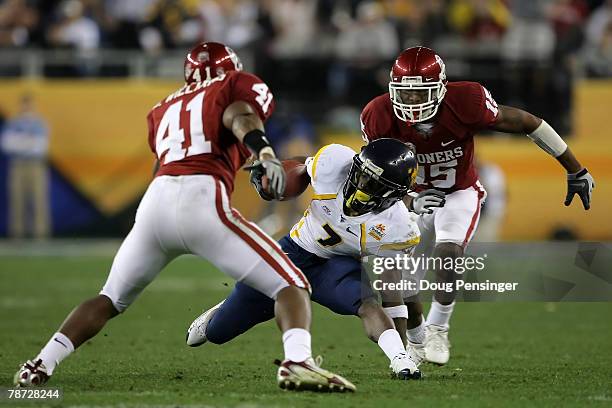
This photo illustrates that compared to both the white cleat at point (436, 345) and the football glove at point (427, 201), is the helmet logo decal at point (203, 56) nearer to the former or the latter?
the football glove at point (427, 201)

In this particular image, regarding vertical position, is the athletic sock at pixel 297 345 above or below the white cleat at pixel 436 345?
above

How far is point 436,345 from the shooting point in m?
6.67

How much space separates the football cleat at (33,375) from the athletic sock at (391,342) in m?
1.66

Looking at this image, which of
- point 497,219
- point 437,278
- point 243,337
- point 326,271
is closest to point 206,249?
point 326,271

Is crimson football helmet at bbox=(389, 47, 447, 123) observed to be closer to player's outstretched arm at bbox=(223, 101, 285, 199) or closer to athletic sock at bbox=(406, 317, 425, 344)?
athletic sock at bbox=(406, 317, 425, 344)

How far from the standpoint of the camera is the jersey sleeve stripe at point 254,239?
5.16m

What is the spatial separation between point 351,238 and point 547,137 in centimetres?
142

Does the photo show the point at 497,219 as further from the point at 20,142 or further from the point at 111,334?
the point at 111,334

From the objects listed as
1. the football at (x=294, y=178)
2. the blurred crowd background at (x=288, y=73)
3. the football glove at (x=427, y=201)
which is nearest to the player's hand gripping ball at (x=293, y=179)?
the football at (x=294, y=178)

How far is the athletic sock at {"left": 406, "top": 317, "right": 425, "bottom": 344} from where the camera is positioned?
668 centimetres

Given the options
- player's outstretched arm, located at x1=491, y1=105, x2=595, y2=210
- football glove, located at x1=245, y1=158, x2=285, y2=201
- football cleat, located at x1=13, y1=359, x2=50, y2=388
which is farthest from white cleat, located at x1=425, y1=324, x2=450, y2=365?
football cleat, located at x1=13, y1=359, x2=50, y2=388

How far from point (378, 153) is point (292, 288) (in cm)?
95

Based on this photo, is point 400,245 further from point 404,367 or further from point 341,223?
point 404,367

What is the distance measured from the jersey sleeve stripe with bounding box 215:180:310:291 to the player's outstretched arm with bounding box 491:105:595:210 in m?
1.99
